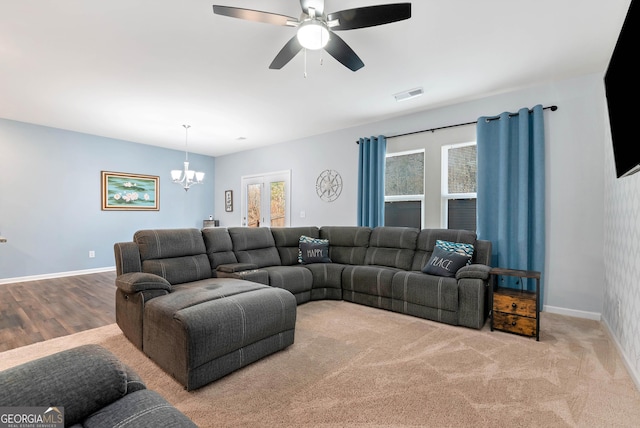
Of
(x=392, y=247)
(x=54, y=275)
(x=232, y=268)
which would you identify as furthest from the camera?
(x=54, y=275)

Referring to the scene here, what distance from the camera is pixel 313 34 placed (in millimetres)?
1976

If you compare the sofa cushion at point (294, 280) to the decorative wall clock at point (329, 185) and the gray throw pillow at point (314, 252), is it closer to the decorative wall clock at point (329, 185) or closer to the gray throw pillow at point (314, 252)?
the gray throw pillow at point (314, 252)

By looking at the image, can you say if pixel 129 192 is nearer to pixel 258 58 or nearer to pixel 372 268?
pixel 258 58

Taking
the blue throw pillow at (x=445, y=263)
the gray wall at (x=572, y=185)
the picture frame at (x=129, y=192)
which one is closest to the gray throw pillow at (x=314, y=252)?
the blue throw pillow at (x=445, y=263)

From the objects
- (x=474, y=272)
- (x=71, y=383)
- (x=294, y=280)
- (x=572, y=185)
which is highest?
(x=572, y=185)

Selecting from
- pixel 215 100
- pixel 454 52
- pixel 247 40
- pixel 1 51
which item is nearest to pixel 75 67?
pixel 1 51

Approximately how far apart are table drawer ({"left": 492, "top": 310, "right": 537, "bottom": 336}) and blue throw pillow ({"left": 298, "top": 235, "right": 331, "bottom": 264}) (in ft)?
7.07

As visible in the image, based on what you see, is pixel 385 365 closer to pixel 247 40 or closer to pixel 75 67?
pixel 247 40

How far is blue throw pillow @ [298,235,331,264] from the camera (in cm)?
414

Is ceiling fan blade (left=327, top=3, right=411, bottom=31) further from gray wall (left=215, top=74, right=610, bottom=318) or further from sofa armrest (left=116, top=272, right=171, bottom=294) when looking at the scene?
gray wall (left=215, top=74, right=610, bottom=318)

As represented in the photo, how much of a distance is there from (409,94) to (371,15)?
2.01 m

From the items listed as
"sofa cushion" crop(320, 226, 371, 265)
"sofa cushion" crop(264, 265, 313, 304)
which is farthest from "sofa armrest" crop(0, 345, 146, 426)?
"sofa cushion" crop(320, 226, 371, 265)

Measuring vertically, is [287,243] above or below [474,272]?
above

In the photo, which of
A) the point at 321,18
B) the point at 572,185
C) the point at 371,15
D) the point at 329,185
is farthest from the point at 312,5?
the point at 329,185
